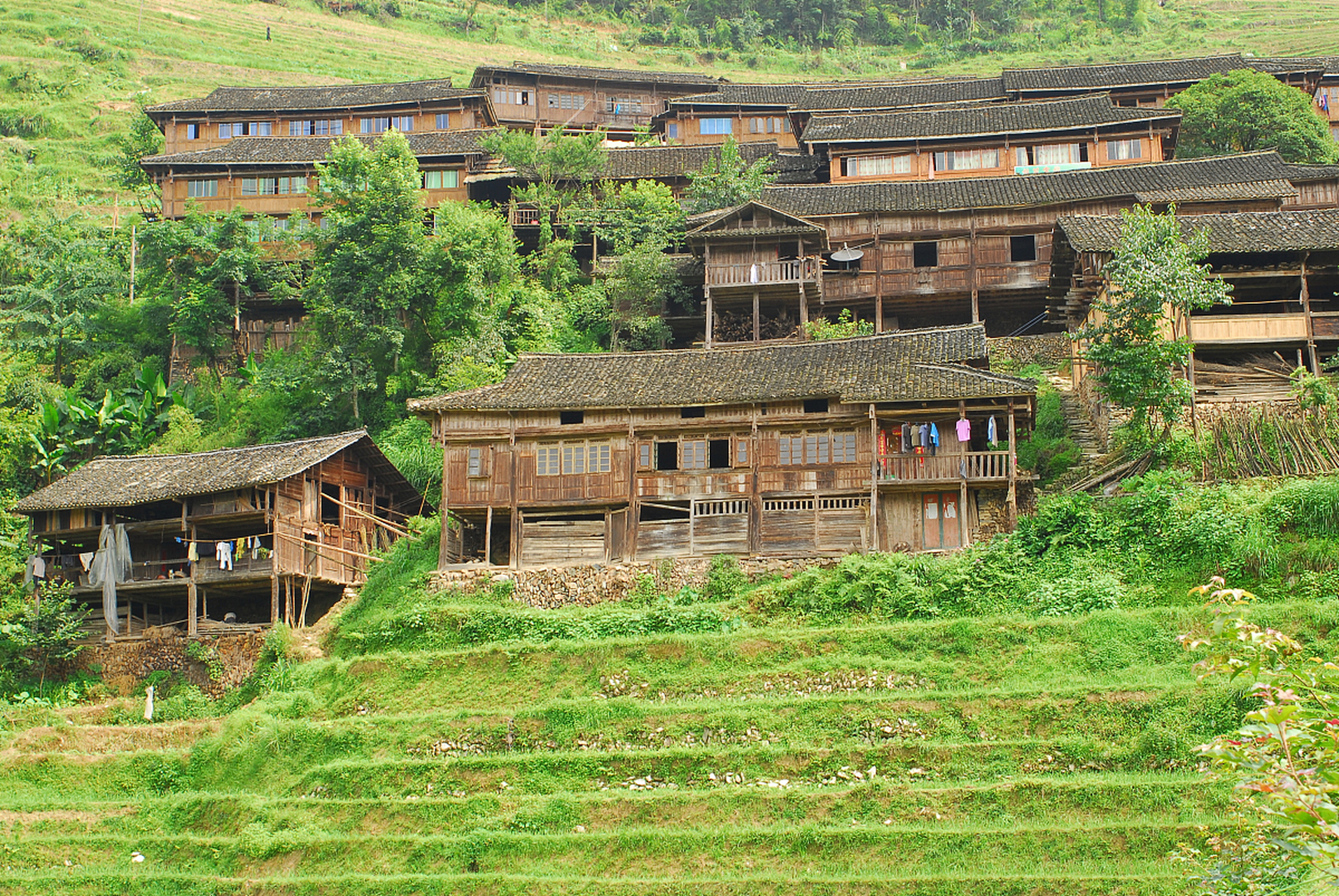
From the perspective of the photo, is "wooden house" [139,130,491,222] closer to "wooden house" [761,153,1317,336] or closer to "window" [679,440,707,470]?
"wooden house" [761,153,1317,336]

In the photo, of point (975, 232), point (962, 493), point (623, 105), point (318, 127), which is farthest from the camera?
point (623, 105)

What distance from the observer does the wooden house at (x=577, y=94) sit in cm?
6519

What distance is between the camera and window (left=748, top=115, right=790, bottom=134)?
61.7 metres

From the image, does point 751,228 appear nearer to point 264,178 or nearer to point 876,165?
point 876,165

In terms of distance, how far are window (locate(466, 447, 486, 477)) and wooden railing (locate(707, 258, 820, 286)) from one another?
39.5 feet

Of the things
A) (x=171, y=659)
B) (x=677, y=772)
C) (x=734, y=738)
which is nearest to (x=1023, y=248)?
(x=734, y=738)

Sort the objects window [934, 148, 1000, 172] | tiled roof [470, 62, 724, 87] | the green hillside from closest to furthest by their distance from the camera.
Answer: window [934, 148, 1000, 172]
tiled roof [470, 62, 724, 87]
the green hillside

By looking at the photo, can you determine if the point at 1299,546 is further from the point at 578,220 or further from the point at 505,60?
the point at 505,60

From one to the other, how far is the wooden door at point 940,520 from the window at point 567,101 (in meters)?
41.0

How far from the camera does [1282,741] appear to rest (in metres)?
9.55

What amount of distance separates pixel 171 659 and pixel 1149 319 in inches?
1025

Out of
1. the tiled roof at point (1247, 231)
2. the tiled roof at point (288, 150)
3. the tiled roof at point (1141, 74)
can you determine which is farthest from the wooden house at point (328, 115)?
the tiled roof at point (1247, 231)

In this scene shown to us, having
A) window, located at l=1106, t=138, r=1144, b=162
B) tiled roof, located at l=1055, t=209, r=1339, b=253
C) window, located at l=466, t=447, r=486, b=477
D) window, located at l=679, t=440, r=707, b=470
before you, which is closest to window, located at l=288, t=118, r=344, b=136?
window, located at l=466, t=447, r=486, b=477

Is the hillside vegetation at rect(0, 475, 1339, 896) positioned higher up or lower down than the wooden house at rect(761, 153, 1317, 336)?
lower down
